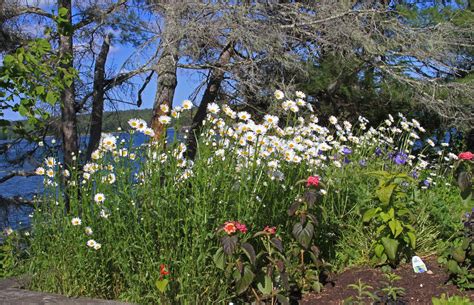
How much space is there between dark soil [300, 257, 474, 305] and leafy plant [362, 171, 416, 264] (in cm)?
14

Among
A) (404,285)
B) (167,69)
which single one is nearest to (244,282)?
(404,285)

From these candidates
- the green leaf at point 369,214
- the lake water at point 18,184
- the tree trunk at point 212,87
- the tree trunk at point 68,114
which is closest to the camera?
the green leaf at point 369,214

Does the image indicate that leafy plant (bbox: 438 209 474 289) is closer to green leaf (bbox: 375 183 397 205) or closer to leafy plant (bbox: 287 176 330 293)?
green leaf (bbox: 375 183 397 205)

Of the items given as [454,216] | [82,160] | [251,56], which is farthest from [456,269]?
[82,160]

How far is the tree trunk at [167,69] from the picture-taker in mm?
5777

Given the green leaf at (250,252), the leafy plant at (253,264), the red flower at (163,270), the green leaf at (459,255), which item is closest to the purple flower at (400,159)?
the green leaf at (459,255)

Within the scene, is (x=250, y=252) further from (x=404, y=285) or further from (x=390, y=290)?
(x=404, y=285)

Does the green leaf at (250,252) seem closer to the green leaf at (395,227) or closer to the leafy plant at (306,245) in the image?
the leafy plant at (306,245)

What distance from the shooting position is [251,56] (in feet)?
19.9

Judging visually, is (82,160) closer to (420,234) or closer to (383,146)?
(383,146)

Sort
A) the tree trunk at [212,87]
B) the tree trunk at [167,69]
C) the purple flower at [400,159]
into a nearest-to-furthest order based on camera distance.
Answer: the purple flower at [400,159]
the tree trunk at [167,69]
the tree trunk at [212,87]

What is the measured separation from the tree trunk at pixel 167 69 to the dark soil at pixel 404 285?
2346 mm

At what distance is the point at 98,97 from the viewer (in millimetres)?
6723

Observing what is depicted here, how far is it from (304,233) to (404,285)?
2.33 feet
